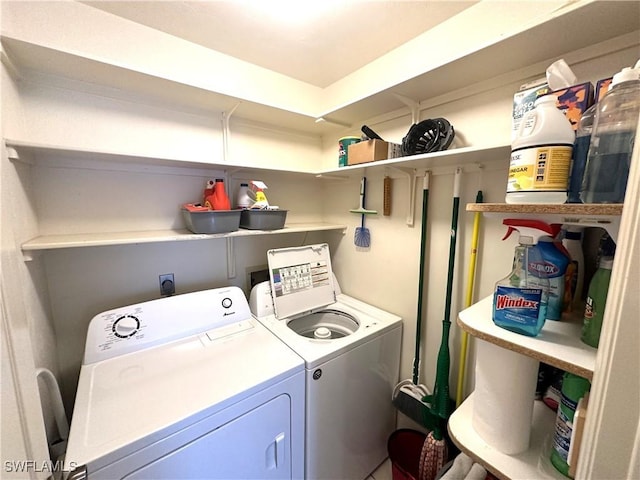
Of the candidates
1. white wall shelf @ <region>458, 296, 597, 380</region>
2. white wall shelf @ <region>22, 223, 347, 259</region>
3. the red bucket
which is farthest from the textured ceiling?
the red bucket

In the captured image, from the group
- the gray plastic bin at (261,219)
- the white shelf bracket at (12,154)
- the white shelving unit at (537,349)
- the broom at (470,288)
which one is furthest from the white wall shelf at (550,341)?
the white shelf bracket at (12,154)

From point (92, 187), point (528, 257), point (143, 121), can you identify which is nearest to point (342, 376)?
point (528, 257)

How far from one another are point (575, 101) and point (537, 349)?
25.9 inches

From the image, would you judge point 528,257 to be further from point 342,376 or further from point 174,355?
point 174,355

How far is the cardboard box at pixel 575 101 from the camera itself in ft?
2.22

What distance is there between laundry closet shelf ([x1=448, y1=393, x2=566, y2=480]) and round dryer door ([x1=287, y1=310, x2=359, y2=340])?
0.89 m

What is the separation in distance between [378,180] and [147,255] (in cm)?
154

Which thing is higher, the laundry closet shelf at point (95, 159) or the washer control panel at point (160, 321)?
the laundry closet shelf at point (95, 159)

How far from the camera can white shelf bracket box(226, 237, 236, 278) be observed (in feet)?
6.04

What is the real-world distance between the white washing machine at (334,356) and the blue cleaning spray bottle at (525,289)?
82 cm

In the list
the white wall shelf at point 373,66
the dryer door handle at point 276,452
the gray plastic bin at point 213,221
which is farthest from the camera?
the gray plastic bin at point 213,221

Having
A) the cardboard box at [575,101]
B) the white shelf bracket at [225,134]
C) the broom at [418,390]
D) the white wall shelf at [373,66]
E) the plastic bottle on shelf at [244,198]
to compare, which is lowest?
the broom at [418,390]

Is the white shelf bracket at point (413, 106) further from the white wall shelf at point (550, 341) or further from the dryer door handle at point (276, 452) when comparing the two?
the dryer door handle at point (276, 452)

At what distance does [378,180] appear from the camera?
1.78m
